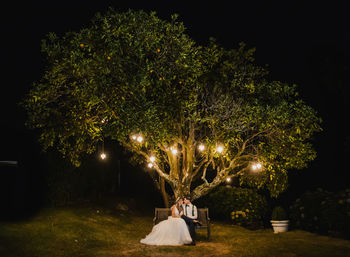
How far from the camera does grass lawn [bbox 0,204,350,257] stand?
10.9 m

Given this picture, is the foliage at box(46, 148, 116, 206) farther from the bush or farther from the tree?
the bush

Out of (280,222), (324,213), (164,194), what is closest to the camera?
(324,213)

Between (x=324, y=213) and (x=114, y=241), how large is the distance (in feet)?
25.6

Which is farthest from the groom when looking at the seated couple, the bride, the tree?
the tree

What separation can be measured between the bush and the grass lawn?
1.32 metres

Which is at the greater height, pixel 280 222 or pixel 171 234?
pixel 280 222

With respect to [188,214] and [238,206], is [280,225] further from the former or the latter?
[188,214]

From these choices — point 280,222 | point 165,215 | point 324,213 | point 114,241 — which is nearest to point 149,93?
point 165,215

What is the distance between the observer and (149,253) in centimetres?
1088

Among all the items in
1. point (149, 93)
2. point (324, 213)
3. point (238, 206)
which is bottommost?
point (324, 213)

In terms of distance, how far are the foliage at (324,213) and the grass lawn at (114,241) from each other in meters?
0.53

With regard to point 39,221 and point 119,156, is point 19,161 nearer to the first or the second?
point 39,221

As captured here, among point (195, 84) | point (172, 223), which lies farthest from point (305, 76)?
point (172, 223)

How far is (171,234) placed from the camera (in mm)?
12289
